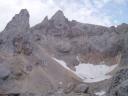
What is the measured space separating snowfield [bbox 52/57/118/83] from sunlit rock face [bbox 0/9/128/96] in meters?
0.36

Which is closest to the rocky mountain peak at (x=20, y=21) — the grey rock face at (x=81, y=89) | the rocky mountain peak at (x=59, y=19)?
the rocky mountain peak at (x=59, y=19)

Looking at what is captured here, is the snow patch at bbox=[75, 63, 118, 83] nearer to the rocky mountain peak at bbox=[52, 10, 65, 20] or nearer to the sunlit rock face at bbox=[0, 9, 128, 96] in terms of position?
the sunlit rock face at bbox=[0, 9, 128, 96]

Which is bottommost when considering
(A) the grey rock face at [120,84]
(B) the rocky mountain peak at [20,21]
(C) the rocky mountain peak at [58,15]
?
(A) the grey rock face at [120,84]

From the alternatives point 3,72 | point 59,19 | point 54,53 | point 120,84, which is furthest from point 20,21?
point 120,84

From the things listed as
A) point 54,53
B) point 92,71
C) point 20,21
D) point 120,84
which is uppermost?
point 20,21

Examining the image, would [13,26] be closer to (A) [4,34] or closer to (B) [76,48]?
(A) [4,34]

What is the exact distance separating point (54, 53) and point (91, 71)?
1535 cm

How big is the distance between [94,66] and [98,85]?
26581mm

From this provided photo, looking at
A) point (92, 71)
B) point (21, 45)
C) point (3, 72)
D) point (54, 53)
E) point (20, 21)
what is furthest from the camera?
point (54, 53)

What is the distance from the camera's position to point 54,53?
124 meters

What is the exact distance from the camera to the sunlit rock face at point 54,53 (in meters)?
91.5

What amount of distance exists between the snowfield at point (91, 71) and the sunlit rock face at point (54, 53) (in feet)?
1.17

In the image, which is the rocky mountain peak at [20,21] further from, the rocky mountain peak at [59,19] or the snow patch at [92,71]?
the snow patch at [92,71]

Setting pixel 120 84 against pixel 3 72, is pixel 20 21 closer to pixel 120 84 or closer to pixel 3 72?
pixel 3 72
